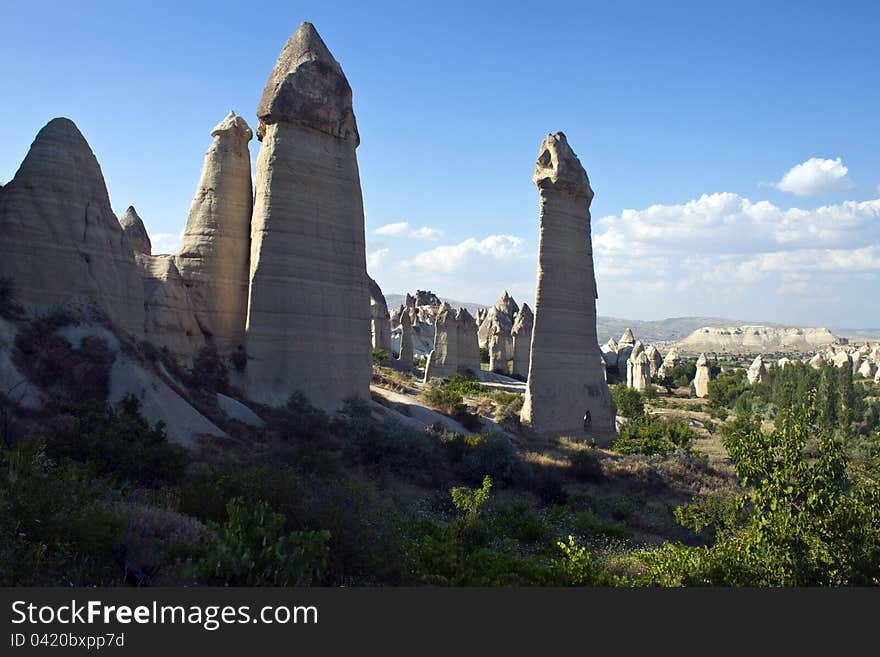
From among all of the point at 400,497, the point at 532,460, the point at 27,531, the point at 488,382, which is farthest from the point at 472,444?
the point at 488,382

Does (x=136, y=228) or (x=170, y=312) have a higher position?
(x=136, y=228)

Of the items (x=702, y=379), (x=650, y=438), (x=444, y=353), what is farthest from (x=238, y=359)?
(x=702, y=379)

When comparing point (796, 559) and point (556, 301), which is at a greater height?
point (556, 301)

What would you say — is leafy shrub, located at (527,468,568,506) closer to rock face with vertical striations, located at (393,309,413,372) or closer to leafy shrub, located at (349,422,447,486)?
leafy shrub, located at (349,422,447,486)

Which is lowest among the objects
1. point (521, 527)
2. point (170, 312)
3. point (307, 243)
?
point (521, 527)

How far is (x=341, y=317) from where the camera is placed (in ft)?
63.8

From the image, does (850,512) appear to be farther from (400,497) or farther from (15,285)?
(15,285)

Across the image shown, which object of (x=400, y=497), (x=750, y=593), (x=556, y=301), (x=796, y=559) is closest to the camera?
(x=750, y=593)

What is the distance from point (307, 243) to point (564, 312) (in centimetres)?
893

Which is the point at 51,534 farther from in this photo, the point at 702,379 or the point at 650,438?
the point at 702,379

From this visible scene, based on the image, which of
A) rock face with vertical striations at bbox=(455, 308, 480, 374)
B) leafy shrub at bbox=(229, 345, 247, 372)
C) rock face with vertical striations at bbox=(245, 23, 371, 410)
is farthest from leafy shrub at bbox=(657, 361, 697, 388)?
leafy shrub at bbox=(229, 345, 247, 372)

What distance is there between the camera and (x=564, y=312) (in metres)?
23.0

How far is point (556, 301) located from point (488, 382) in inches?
773

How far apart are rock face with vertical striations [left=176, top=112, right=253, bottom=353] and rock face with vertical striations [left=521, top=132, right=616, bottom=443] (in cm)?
947
